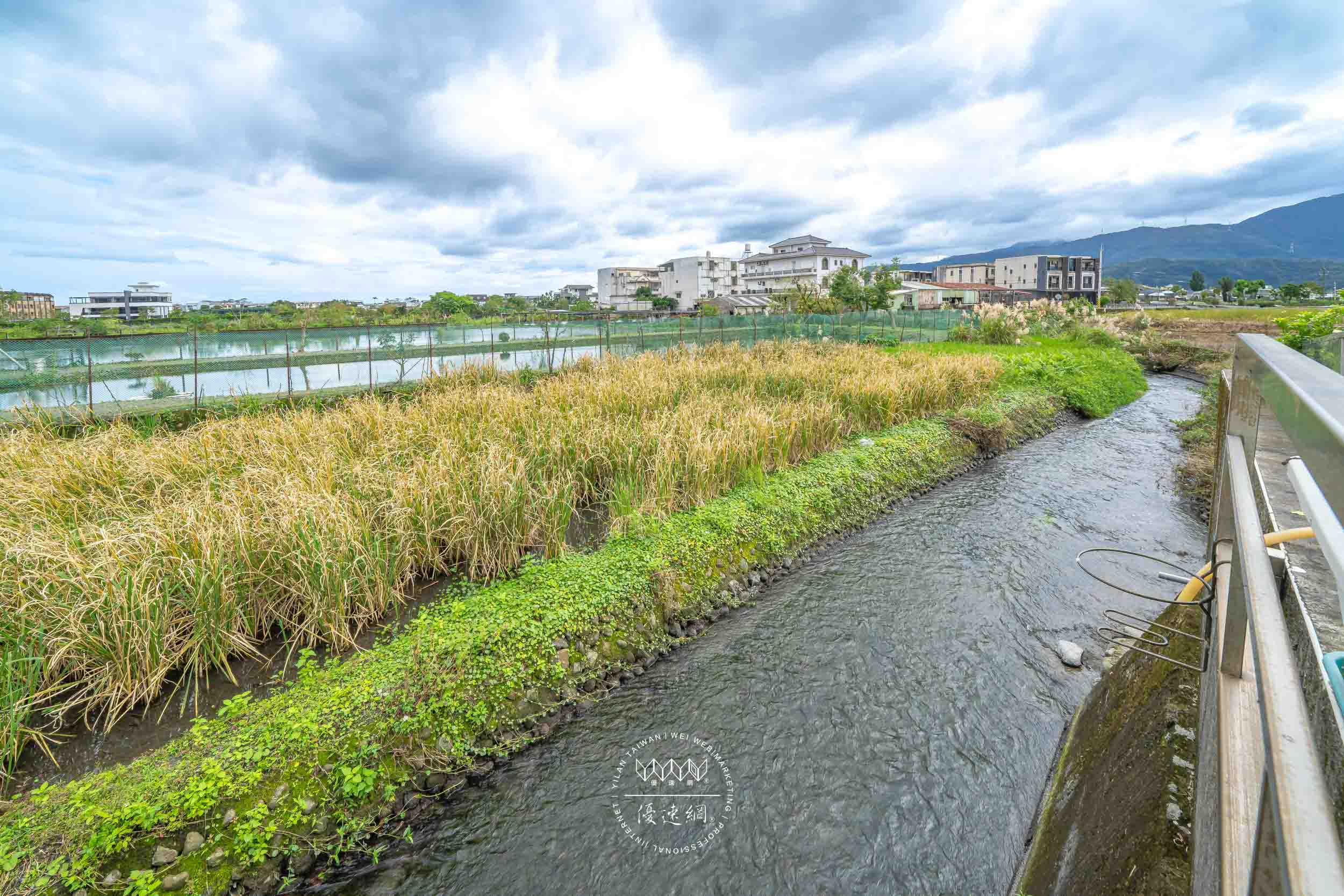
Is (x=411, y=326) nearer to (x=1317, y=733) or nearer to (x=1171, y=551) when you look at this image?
(x=1171, y=551)

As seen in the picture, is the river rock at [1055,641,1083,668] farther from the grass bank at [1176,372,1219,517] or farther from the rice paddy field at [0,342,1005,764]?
the rice paddy field at [0,342,1005,764]

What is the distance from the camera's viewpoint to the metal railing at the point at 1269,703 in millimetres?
725

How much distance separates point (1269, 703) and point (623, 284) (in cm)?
9854

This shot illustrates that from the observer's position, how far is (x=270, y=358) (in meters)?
12.4

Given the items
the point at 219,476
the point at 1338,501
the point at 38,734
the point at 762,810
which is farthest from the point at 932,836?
the point at 219,476

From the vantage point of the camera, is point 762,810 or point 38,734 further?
point 762,810

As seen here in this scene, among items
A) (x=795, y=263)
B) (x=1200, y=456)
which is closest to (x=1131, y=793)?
(x=1200, y=456)

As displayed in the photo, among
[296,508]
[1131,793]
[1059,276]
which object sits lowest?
[1131,793]

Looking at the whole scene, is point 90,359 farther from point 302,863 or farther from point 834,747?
point 834,747

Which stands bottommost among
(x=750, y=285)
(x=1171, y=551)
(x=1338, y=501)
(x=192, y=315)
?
(x=1171, y=551)

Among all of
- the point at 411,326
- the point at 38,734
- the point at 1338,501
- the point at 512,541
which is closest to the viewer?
the point at 1338,501

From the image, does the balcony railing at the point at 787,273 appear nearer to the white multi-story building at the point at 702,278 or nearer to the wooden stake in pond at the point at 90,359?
the white multi-story building at the point at 702,278

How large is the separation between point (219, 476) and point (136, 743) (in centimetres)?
326

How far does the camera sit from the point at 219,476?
636 centimetres
